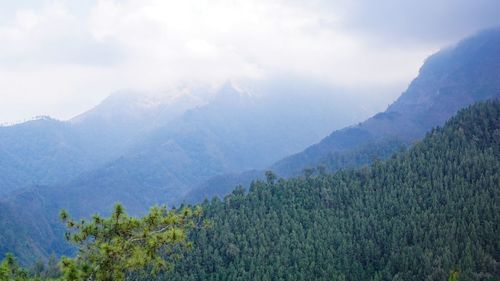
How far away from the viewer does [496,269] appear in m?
111

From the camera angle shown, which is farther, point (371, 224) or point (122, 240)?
point (371, 224)

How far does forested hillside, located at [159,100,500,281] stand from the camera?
388ft

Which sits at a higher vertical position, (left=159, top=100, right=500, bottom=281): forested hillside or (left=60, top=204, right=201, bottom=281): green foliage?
(left=60, top=204, right=201, bottom=281): green foliage

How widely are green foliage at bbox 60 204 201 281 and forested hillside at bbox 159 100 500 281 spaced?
9583 cm

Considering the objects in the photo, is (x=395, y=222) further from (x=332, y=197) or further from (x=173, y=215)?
(x=173, y=215)

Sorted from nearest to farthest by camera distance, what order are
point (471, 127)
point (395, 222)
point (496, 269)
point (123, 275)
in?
1. point (123, 275)
2. point (496, 269)
3. point (395, 222)
4. point (471, 127)

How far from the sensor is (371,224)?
137500mm

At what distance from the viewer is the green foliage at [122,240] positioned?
2141 cm

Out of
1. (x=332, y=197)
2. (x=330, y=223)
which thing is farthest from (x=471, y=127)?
(x=330, y=223)

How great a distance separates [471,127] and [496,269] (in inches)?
3412

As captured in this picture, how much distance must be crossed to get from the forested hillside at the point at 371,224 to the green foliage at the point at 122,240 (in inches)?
3773

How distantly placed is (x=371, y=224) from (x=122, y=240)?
405 feet

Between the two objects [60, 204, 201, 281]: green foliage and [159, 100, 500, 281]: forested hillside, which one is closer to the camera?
[60, 204, 201, 281]: green foliage

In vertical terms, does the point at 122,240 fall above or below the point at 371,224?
above
